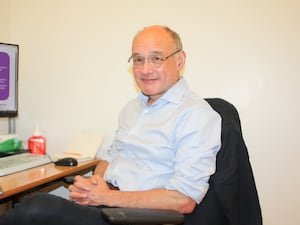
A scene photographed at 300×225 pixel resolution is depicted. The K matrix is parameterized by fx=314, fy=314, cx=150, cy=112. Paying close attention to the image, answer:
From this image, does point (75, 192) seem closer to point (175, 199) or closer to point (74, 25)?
point (175, 199)

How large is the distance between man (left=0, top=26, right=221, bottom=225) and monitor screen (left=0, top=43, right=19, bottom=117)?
28.0 inches

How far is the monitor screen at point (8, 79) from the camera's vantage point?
5.79ft

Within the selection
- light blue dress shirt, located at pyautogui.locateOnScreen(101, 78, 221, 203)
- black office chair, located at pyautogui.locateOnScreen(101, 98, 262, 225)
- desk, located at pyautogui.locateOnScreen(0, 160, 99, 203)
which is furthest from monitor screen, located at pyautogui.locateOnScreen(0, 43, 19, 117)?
black office chair, located at pyautogui.locateOnScreen(101, 98, 262, 225)

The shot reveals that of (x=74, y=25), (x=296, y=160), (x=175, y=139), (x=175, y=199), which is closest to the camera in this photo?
(x=175, y=199)

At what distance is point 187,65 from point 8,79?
103cm

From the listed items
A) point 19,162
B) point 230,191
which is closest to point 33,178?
point 19,162

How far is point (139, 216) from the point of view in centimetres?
88

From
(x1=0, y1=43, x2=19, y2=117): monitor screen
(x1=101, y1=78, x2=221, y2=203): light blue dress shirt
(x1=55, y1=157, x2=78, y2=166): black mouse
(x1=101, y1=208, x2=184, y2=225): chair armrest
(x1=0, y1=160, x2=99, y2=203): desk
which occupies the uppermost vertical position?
(x1=0, y1=43, x2=19, y2=117): monitor screen

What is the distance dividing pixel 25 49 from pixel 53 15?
0.99ft

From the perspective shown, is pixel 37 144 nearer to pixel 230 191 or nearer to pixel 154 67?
pixel 154 67

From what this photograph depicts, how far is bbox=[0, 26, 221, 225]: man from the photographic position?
3.20ft

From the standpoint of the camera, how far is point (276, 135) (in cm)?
170

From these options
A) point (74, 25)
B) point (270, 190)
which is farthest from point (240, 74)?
point (74, 25)

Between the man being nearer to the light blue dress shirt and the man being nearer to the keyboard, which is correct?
the light blue dress shirt
